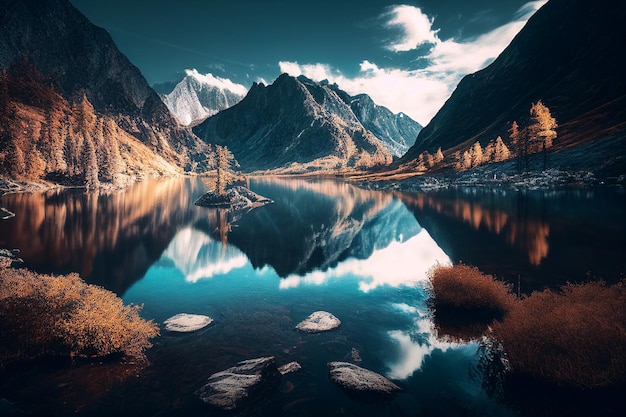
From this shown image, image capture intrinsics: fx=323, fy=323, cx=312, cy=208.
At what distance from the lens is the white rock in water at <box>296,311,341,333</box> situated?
60.5 feet

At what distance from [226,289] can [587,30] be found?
258 meters

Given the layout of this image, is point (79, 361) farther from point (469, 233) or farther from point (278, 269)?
point (469, 233)

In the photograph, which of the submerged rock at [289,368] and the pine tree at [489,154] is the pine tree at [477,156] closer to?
the pine tree at [489,154]

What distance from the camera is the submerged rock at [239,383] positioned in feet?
39.1

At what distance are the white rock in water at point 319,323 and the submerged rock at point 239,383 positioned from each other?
4.47m

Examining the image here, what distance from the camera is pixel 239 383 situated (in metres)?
12.7

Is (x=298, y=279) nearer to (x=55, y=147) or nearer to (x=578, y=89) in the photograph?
(x=55, y=147)

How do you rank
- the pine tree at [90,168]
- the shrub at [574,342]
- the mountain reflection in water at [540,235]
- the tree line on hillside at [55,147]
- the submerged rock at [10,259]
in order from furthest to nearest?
the pine tree at [90,168]
the tree line on hillside at [55,147]
the submerged rock at [10,259]
the mountain reflection in water at [540,235]
the shrub at [574,342]

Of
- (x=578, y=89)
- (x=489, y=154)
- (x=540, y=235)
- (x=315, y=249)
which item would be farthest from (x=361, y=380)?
(x=578, y=89)

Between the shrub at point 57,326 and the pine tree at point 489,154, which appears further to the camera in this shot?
the pine tree at point 489,154

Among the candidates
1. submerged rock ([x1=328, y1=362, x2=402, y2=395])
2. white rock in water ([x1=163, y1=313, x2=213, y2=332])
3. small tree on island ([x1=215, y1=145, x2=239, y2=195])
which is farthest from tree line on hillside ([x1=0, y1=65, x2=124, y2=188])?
submerged rock ([x1=328, y1=362, x2=402, y2=395])

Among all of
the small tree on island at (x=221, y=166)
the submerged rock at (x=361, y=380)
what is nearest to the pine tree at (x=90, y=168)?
the small tree on island at (x=221, y=166)

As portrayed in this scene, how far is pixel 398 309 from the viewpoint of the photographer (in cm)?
2195

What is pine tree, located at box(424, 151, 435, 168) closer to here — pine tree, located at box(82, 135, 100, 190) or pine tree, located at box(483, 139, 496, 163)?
pine tree, located at box(483, 139, 496, 163)
